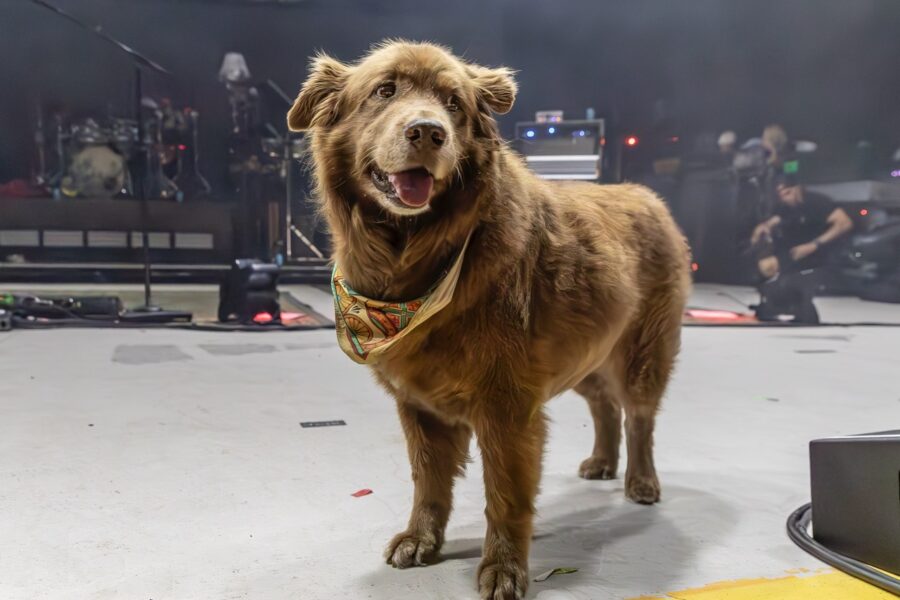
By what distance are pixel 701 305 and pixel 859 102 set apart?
7.52ft

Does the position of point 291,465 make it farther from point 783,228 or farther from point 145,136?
point 783,228

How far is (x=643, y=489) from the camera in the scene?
2.56 m

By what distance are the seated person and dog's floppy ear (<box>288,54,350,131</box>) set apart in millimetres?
5482

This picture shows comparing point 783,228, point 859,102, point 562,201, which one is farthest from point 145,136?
point 859,102

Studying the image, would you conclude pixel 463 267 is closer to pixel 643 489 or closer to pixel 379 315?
pixel 379 315

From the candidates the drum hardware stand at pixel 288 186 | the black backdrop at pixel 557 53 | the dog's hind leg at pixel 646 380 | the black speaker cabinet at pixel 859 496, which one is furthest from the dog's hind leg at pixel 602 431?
the black backdrop at pixel 557 53

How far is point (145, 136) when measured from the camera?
18.3 feet

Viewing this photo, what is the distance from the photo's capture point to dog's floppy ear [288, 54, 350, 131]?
72.6 inches

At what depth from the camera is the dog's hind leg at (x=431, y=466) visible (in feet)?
6.81

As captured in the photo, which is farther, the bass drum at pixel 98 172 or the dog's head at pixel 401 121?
the bass drum at pixel 98 172

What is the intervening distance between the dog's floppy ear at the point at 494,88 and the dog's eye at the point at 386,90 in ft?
0.82

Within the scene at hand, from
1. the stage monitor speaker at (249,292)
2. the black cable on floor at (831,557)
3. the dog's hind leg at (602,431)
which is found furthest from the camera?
the stage monitor speaker at (249,292)

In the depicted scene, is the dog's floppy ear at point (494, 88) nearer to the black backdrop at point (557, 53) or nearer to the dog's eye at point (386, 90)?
the dog's eye at point (386, 90)

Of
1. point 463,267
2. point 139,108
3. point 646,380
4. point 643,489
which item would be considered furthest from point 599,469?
point 139,108
